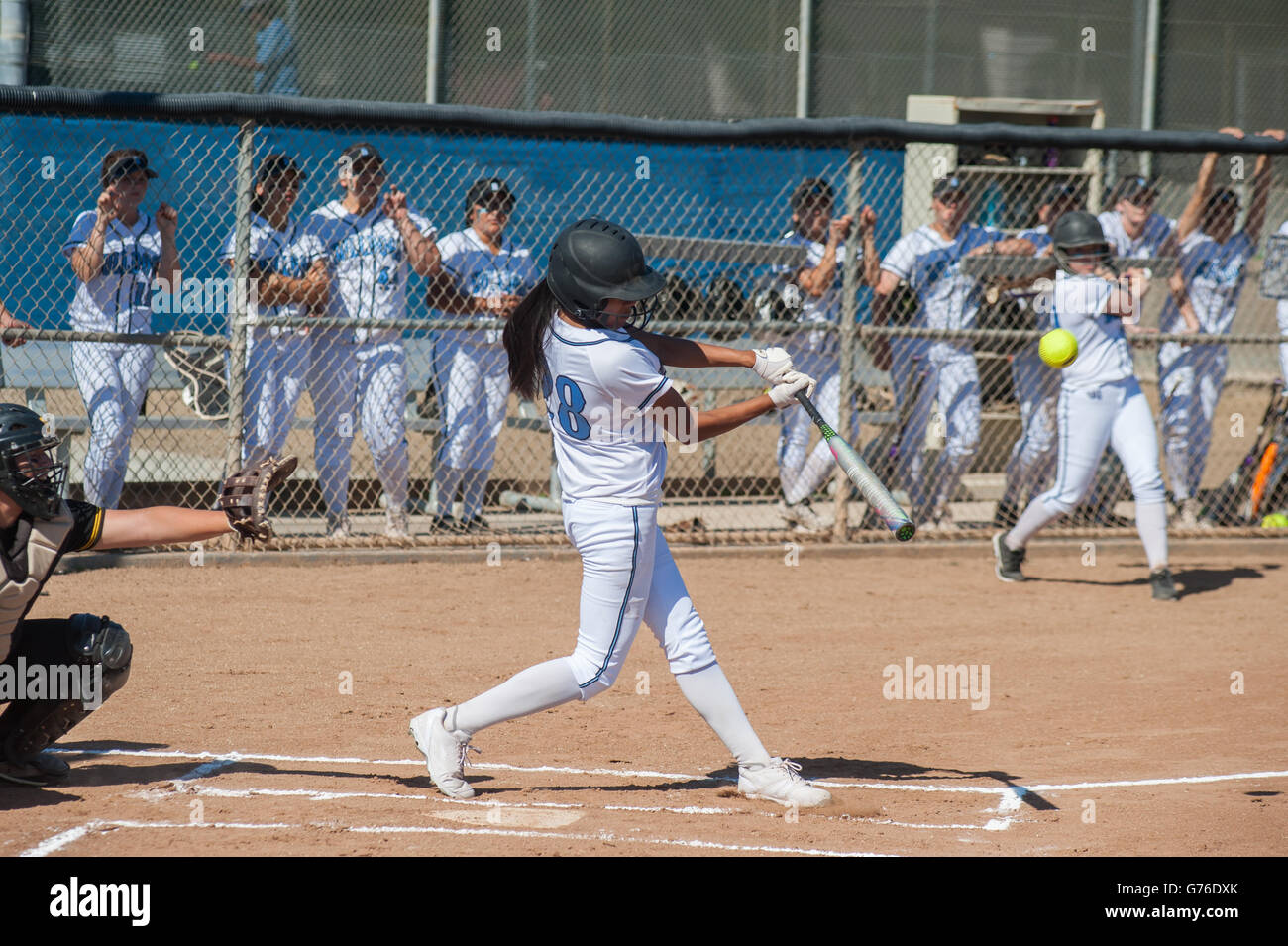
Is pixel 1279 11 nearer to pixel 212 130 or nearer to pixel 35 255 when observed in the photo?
pixel 212 130

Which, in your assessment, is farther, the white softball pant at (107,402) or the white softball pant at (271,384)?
the white softball pant at (271,384)

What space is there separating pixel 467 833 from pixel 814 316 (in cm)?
521

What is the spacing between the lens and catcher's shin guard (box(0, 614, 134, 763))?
13.1 ft

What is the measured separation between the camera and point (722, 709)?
13.1 feet

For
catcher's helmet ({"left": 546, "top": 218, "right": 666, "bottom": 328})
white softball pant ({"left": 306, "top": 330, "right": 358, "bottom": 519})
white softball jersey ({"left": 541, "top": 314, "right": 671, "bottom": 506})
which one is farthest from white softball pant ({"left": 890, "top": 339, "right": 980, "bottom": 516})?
catcher's helmet ({"left": 546, "top": 218, "right": 666, "bottom": 328})

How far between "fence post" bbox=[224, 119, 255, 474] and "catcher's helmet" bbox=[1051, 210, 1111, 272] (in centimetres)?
427

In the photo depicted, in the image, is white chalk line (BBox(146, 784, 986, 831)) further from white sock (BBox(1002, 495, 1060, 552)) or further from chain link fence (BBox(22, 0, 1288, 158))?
chain link fence (BBox(22, 0, 1288, 158))

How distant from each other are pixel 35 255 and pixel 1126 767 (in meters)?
6.59

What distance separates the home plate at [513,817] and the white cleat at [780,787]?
0.54m

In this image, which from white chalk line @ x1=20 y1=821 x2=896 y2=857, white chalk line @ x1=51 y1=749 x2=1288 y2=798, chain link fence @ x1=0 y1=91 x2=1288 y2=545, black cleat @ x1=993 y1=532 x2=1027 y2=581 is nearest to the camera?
white chalk line @ x1=20 y1=821 x2=896 y2=857

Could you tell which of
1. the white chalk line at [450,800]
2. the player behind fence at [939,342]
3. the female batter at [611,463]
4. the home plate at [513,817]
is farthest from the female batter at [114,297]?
the player behind fence at [939,342]

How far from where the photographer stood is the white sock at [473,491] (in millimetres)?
7977

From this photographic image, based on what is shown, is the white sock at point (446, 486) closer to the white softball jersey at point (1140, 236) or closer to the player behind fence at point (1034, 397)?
the player behind fence at point (1034, 397)
